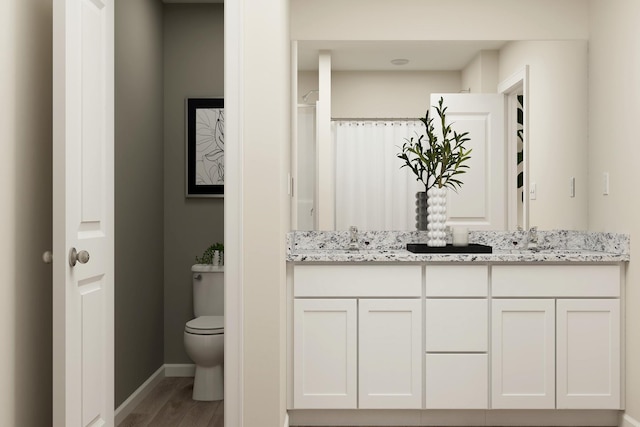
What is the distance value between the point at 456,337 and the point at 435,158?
1.00 m

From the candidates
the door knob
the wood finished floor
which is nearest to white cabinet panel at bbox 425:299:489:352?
the wood finished floor

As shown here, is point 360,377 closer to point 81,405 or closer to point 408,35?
point 81,405

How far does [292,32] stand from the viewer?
11.1 feet

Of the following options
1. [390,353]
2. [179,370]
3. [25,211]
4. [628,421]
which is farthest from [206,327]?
[628,421]

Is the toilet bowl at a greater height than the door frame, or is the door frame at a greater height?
the door frame

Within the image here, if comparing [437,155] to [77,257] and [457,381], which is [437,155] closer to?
[457,381]

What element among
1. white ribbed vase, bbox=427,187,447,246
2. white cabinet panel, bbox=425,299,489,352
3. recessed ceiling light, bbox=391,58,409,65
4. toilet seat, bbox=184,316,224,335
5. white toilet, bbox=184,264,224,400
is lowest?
white toilet, bbox=184,264,224,400

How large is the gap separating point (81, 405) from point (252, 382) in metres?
0.68

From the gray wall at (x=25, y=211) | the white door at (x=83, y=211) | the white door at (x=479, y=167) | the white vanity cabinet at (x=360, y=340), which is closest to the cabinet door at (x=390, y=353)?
the white vanity cabinet at (x=360, y=340)

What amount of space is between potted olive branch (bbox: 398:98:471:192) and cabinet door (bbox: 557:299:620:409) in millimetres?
905

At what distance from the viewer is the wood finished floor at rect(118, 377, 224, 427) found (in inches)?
124

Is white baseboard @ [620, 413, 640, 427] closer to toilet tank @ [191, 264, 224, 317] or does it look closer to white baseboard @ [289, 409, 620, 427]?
white baseboard @ [289, 409, 620, 427]

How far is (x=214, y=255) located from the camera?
3.92m

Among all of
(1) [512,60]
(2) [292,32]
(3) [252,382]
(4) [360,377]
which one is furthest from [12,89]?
(1) [512,60]
